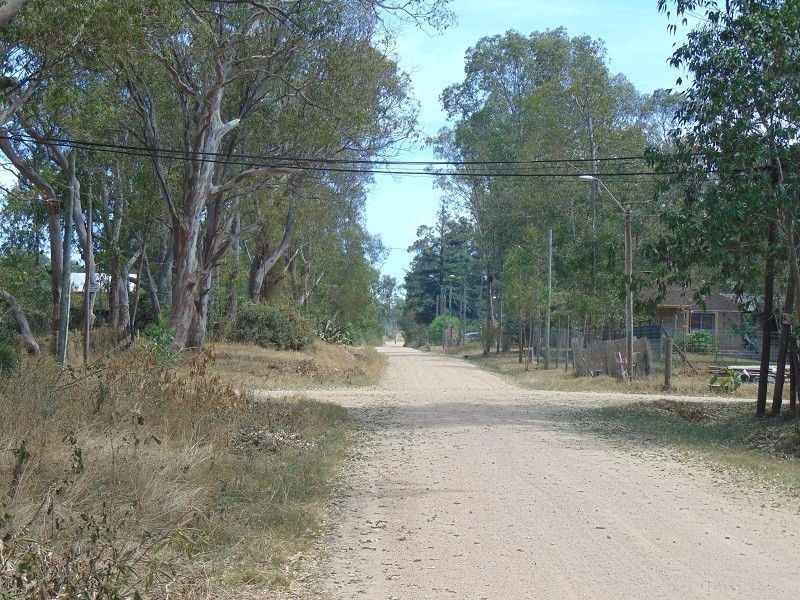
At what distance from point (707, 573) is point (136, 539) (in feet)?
14.7

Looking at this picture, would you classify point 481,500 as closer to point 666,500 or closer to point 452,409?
point 666,500

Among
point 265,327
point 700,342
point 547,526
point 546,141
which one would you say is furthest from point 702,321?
point 547,526

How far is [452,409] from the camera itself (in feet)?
72.8

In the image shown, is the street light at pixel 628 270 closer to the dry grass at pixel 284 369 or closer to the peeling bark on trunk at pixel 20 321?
the dry grass at pixel 284 369

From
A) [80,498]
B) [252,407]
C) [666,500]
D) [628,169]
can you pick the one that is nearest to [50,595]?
[80,498]

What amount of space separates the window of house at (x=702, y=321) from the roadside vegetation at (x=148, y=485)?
5097cm

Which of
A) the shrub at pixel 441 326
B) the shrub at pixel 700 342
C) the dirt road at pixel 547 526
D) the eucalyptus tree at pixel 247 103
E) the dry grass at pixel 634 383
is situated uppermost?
the eucalyptus tree at pixel 247 103

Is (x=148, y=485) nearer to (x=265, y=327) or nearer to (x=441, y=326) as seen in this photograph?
(x=265, y=327)

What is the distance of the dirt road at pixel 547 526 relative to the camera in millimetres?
7047

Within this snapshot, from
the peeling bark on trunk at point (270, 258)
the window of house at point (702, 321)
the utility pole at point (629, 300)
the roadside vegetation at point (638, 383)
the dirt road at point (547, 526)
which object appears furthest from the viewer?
the window of house at point (702, 321)

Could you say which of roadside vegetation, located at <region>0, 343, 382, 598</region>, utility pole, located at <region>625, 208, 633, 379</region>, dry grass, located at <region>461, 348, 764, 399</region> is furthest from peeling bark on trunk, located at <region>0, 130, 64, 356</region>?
utility pole, located at <region>625, 208, 633, 379</region>

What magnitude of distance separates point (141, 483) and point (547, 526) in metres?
3.91

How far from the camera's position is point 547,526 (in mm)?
9000

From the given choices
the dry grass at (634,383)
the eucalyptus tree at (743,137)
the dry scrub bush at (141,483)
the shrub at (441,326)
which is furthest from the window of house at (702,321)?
the dry scrub bush at (141,483)
